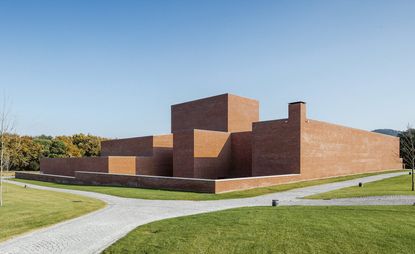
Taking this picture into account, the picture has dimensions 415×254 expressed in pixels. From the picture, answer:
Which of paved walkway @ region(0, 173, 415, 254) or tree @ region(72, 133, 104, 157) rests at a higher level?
tree @ region(72, 133, 104, 157)

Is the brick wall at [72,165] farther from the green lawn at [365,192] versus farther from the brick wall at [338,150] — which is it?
the green lawn at [365,192]

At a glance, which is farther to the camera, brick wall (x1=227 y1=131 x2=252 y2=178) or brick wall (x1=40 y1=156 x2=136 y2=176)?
brick wall (x1=227 y1=131 x2=252 y2=178)

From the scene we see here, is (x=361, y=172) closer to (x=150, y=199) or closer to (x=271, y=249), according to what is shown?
(x=150, y=199)

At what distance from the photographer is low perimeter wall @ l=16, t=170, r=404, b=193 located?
1967cm

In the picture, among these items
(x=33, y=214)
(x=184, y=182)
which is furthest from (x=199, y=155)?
(x=33, y=214)

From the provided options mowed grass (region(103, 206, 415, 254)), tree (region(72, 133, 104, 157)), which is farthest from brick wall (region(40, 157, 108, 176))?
mowed grass (region(103, 206, 415, 254))

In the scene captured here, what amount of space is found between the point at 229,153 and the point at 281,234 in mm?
26457

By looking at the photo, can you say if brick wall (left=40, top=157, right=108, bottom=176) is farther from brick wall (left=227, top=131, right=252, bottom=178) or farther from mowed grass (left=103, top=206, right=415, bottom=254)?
mowed grass (left=103, top=206, right=415, bottom=254)

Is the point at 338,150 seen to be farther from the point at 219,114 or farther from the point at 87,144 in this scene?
the point at 87,144

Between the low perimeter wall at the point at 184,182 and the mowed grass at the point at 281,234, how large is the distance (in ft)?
27.6

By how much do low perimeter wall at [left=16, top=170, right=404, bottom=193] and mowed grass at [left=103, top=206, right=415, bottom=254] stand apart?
331 inches

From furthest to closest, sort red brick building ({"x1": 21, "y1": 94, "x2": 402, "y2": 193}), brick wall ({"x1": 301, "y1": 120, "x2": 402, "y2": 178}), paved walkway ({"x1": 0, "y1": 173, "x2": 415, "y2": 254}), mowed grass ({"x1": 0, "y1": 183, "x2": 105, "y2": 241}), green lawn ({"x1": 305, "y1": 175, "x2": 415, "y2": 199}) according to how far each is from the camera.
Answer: brick wall ({"x1": 301, "y1": 120, "x2": 402, "y2": 178})
red brick building ({"x1": 21, "y1": 94, "x2": 402, "y2": 193})
green lawn ({"x1": 305, "y1": 175, "x2": 415, "y2": 199})
mowed grass ({"x1": 0, "y1": 183, "x2": 105, "y2": 241})
paved walkway ({"x1": 0, "y1": 173, "x2": 415, "y2": 254})

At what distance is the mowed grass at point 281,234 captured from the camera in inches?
291

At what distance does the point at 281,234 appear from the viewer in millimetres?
8359
